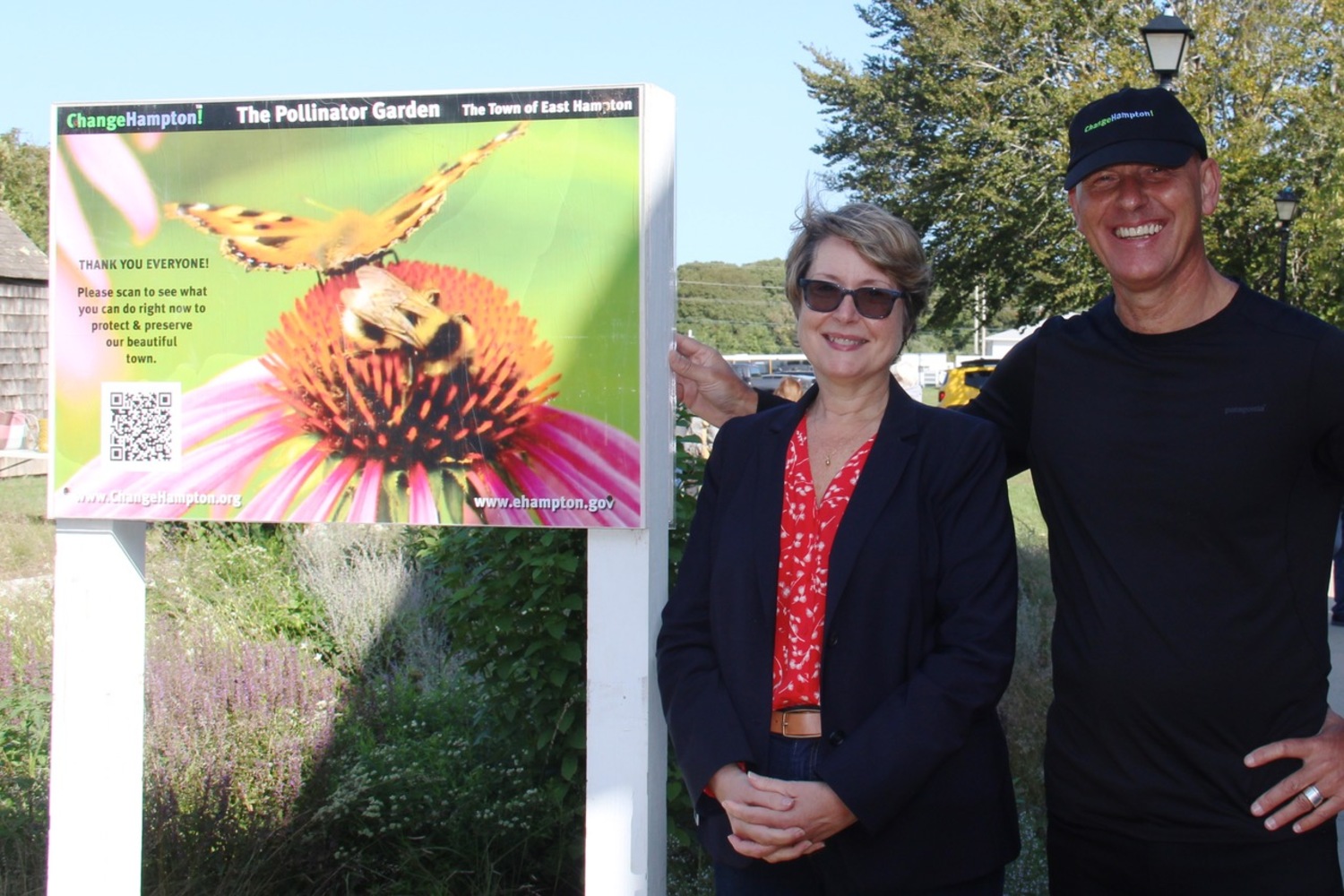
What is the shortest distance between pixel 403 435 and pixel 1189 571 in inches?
69.3

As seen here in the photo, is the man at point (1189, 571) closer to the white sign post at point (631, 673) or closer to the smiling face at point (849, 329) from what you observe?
the smiling face at point (849, 329)

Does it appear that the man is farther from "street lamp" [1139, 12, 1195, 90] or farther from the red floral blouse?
"street lamp" [1139, 12, 1195, 90]

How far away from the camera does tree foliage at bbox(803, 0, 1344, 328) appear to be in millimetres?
26656

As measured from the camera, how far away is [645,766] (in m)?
3.07

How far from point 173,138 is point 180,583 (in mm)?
4885

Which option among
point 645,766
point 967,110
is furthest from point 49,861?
point 967,110

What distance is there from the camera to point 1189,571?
8.01ft

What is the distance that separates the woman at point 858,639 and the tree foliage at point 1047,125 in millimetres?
21316

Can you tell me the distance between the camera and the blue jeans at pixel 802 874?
8.01 feet

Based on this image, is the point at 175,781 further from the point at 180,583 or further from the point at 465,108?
the point at 180,583

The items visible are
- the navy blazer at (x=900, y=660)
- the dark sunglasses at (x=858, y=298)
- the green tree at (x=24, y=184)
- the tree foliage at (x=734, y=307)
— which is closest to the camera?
the navy blazer at (x=900, y=660)

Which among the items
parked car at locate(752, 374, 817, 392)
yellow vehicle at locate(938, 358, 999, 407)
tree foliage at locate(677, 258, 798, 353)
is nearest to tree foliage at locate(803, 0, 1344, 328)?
yellow vehicle at locate(938, 358, 999, 407)

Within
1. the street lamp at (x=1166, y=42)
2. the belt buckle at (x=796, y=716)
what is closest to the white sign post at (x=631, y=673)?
the belt buckle at (x=796, y=716)

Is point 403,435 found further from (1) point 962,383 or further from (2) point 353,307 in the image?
(1) point 962,383
